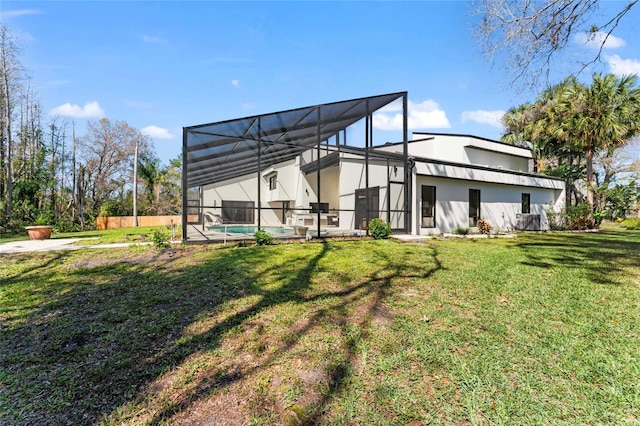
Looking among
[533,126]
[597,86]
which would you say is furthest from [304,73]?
[533,126]

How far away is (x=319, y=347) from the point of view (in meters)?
2.76

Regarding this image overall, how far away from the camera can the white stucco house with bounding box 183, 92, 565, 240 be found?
10.3m

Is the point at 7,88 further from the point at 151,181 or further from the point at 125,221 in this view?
the point at 151,181

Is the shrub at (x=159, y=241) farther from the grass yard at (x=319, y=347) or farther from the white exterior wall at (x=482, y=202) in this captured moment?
the white exterior wall at (x=482, y=202)

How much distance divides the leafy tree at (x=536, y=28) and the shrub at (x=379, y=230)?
5788 millimetres

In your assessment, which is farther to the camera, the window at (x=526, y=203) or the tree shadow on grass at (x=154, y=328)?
the window at (x=526, y=203)

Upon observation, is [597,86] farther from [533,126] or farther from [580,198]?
[580,198]

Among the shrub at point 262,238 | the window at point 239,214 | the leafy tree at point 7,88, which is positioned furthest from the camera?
the window at point 239,214

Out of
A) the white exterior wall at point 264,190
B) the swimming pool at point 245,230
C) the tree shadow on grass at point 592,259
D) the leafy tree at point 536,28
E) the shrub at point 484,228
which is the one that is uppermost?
the leafy tree at point 536,28

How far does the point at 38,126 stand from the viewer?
2056cm

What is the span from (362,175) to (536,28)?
8642 mm

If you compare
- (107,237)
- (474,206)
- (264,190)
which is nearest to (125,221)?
(264,190)

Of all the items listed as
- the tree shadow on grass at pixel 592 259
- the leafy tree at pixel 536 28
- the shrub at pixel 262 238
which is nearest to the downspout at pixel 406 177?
the tree shadow on grass at pixel 592 259

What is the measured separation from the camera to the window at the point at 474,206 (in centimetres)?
1384
